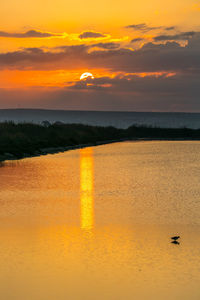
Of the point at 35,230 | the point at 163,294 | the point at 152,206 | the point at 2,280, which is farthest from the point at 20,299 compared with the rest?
the point at 152,206

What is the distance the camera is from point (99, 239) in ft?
44.4

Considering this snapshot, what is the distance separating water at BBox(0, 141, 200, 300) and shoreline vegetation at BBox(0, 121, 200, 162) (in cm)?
1745

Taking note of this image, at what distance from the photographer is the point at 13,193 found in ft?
70.4

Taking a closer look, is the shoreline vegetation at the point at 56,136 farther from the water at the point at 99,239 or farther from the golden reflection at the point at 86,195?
the water at the point at 99,239

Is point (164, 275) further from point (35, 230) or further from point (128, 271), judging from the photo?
point (35, 230)

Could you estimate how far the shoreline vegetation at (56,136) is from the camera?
44.4 meters

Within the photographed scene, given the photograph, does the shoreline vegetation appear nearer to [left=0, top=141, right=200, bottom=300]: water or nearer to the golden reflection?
the golden reflection

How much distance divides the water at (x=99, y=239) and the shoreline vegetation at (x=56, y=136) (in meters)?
17.4

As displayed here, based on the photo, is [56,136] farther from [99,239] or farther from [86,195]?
[99,239]

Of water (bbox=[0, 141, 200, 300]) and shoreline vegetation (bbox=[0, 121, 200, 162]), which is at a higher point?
shoreline vegetation (bbox=[0, 121, 200, 162])

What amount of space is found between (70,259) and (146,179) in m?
15.8

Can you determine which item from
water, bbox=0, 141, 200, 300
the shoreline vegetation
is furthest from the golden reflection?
the shoreline vegetation

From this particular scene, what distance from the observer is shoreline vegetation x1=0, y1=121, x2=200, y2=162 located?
44.4 metres

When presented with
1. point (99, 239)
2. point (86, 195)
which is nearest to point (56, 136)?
point (86, 195)
